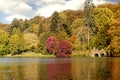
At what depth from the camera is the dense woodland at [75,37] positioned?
324 feet

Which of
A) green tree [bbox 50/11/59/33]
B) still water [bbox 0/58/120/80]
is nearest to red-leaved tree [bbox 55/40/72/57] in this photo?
green tree [bbox 50/11/59/33]

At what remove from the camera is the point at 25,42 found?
137 metres

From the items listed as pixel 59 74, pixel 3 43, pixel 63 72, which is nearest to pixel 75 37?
pixel 3 43

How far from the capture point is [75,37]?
121 m

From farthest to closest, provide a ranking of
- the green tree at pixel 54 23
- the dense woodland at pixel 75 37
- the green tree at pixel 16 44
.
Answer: the green tree at pixel 54 23 < the green tree at pixel 16 44 < the dense woodland at pixel 75 37

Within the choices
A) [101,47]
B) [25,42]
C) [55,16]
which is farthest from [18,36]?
[101,47]

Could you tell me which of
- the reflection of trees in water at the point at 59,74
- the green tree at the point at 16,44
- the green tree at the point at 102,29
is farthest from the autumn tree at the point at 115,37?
the green tree at the point at 16,44

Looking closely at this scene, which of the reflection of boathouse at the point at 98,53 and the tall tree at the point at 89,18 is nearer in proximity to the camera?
the reflection of boathouse at the point at 98,53

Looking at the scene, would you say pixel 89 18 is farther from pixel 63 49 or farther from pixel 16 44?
Answer: pixel 16 44

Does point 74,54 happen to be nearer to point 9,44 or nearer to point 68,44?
point 68,44

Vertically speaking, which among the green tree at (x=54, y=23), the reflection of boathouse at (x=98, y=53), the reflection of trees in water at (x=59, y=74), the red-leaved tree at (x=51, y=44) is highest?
the green tree at (x=54, y=23)

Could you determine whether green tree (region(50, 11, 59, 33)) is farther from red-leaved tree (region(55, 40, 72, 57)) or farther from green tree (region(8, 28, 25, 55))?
red-leaved tree (region(55, 40, 72, 57))

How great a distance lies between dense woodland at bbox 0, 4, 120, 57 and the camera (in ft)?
324

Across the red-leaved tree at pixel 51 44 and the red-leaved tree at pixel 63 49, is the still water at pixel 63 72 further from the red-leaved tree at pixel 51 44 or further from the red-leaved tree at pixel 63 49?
the red-leaved tree at pixel 51 44
